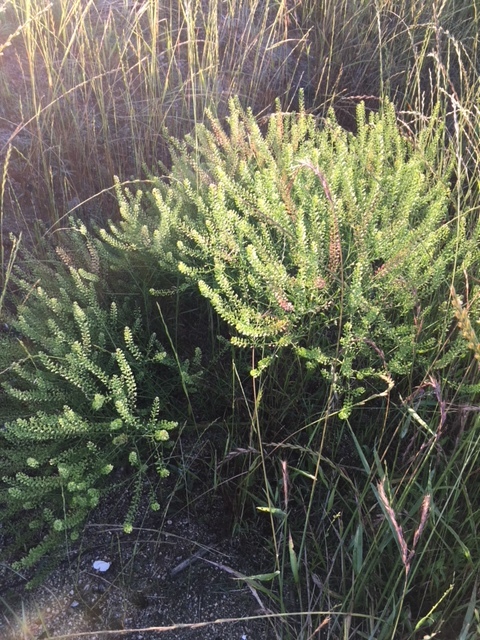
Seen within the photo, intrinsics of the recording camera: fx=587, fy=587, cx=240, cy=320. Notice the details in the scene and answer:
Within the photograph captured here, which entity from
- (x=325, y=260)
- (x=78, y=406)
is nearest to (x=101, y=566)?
(x=78, y=406)

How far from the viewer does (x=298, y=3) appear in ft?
9.27

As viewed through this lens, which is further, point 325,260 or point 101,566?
point 325,260

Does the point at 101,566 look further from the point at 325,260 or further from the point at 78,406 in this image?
the point at 325,260

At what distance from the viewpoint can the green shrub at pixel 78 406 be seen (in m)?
1.33

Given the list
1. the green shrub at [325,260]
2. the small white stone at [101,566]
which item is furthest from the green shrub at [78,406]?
the green shrub at [325,260]

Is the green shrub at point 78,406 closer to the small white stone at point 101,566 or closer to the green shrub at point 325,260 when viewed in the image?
the small white stone at point 101,566

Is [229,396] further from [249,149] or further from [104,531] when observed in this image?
[249,149]

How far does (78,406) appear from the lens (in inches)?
58.8

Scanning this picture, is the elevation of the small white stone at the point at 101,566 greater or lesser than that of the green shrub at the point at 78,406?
lesser

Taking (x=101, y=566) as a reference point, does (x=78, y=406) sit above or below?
above

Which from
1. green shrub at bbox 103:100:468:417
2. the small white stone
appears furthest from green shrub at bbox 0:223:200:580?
green shrub at bbox 103:100:468:417

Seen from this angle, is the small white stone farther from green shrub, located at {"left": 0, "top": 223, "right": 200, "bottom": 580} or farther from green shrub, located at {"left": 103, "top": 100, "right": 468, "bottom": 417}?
green shrub, located at {"left": 103, "top": 100, "right": 468, "bottom": 417}

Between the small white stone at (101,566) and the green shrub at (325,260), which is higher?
the green shrub at (325,260)

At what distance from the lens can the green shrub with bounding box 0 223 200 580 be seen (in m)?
1.33
